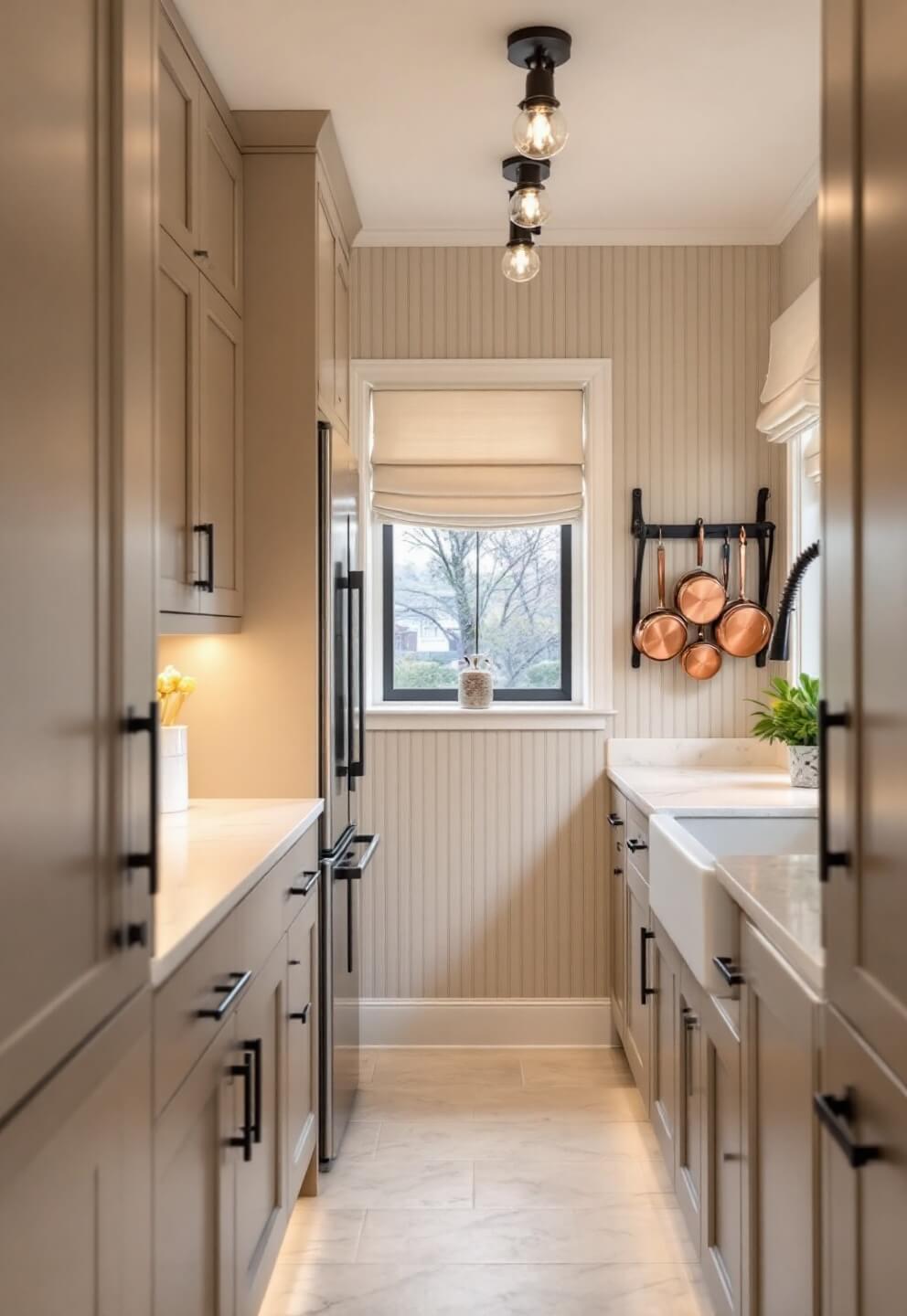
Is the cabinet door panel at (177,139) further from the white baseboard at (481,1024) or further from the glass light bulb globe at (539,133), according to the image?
the white baseboard at (481,1024)

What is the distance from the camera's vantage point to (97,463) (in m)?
1.19

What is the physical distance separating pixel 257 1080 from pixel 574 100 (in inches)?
93.1

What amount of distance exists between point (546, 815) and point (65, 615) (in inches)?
110

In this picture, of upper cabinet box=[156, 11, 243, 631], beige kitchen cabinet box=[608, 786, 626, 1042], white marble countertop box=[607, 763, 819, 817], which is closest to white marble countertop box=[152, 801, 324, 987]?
upper cabinet box=[156, 11, 243, 631]

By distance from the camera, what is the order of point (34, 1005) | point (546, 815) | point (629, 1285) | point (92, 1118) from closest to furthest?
point (34, 1005) → point (92, 1118) → point (629, 1285) → point (546, 815)

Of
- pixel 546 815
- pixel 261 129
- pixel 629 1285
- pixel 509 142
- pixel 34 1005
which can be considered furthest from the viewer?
pixel 546 815

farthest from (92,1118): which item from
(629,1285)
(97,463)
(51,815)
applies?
(629,1285)

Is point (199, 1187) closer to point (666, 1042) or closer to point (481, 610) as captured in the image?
point (666, 1042)

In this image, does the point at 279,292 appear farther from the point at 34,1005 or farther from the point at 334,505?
the point at 34,1005

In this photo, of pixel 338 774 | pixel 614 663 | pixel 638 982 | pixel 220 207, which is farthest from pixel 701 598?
pixel 220 207

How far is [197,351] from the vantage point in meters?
2.33

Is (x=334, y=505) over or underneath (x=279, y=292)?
underneath

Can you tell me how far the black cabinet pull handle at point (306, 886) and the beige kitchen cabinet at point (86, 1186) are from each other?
3.40ft

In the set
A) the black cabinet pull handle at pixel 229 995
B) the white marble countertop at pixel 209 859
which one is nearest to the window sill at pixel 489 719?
the white marble countertop at pixel 209 859
